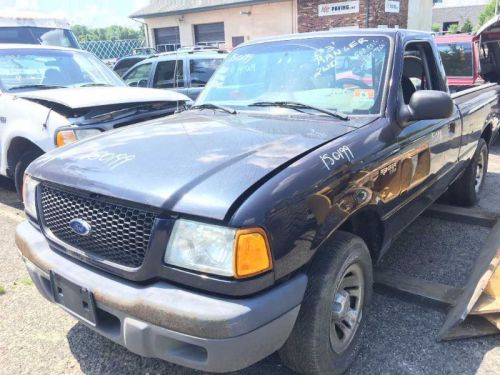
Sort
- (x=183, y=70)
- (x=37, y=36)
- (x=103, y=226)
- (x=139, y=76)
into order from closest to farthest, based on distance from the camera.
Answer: (x=103, y=226) < (x=37, y=36) < (x=183, y=70) < (x=139, y=76)

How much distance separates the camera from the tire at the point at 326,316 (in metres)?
2.16

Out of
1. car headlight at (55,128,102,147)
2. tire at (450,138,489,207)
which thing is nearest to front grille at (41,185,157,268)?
car headlight at (55,128,102,147)

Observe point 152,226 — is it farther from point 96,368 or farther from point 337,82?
point 337,82

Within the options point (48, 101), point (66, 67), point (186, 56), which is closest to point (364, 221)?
point (48, 101)

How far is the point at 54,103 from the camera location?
4.66 meters

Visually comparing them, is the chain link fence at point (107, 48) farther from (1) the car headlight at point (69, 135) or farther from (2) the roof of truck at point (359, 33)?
(2) the roof of truck at point (359, 33)

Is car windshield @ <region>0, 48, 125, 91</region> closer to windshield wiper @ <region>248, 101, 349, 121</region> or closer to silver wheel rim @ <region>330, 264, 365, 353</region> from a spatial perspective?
windshield wiper @ <region>248, 101, 349, 121</region>

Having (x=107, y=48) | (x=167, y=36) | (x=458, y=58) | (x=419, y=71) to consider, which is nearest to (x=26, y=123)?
(x=419, y=71)

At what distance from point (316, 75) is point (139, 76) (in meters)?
6.27

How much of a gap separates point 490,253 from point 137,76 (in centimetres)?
711

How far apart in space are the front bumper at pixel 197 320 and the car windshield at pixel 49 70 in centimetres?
426

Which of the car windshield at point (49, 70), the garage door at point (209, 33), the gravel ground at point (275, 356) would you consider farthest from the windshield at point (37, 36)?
the garage door at point (209, 33)

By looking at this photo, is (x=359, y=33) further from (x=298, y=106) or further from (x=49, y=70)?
(x=49, y=70)

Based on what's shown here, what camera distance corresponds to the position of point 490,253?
3.53m
